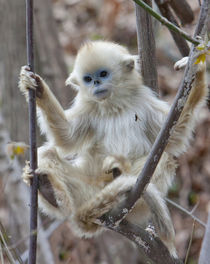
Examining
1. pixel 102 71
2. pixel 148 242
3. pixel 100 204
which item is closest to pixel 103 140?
pixel 102 71

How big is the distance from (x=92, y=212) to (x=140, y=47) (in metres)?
1.50

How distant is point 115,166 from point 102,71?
994 millimetres

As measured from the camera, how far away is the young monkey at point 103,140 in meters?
3.88

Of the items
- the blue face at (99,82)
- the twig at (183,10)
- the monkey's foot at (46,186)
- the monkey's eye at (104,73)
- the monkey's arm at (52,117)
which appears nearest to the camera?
the monkey's foot at (46,186)

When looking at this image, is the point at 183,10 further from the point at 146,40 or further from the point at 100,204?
the point at 100,204

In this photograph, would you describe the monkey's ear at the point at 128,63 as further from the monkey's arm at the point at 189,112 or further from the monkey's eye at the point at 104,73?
the monkey's arm at the point at 189,112

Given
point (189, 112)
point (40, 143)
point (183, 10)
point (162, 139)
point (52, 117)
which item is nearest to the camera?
point (162, 139)

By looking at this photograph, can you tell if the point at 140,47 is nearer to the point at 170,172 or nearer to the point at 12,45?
the point at 170,172

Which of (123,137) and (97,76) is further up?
(97,76)

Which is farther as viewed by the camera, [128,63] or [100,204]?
[128,63]

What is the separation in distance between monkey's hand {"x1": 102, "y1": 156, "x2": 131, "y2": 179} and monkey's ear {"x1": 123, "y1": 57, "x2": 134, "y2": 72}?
3.13 ft

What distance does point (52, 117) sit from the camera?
14.4ft

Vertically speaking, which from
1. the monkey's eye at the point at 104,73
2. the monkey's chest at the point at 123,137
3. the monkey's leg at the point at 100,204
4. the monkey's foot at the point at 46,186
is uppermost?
the monkey's eye at the point at 104,73

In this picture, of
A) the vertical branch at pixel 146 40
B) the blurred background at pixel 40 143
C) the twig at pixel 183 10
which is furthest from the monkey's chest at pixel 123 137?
the twig at pixel 183 10
